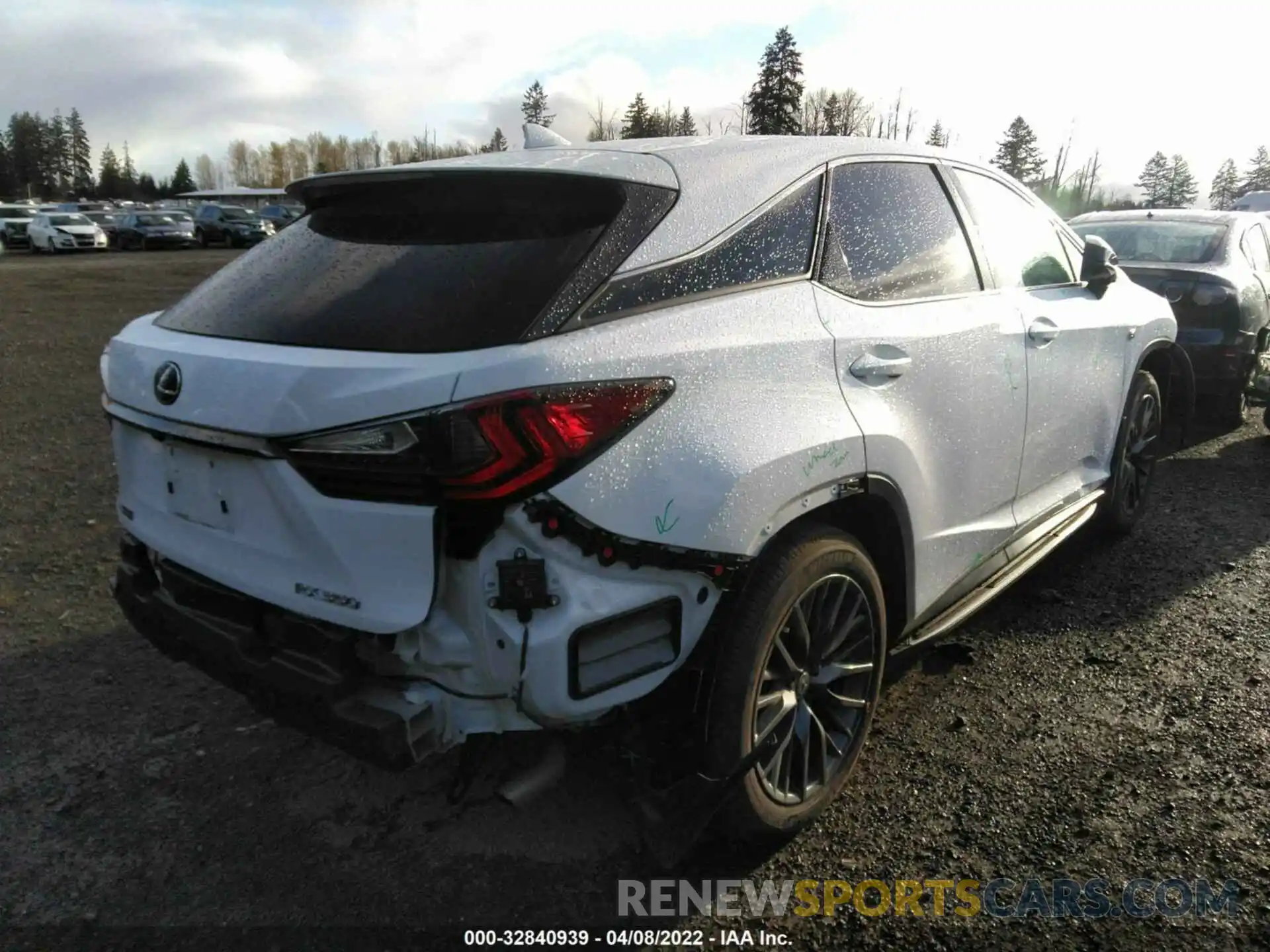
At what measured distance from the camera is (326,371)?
214 cm

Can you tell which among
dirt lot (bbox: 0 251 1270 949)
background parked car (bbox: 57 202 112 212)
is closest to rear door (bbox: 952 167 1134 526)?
dirt lot (bbox: 0 251 1270 949)

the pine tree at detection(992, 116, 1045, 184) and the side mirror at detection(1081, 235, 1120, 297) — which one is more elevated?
the pine tree at detection(992, 116, 1045, 184)

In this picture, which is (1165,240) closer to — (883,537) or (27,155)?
(883,537)

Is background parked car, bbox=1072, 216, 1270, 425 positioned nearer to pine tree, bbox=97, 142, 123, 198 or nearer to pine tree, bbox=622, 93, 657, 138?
pine tree, bbox=622, 93, 657, 138

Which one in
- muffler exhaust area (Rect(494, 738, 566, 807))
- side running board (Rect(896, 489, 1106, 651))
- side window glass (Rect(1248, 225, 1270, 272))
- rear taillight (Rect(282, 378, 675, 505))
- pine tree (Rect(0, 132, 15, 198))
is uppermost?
pine tree (Rect(0, 132, 15, 198))

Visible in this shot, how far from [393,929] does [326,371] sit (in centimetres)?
138

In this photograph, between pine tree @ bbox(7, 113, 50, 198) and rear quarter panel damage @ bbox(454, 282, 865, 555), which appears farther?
pine tree @ bbox(7, 113, 50, 198)

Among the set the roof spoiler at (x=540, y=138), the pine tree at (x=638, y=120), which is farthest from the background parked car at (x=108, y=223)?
the roof spoiler at (x=540, y=138)

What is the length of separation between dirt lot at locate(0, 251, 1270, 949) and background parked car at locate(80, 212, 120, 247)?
4075cm

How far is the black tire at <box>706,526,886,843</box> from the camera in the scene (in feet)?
7.83

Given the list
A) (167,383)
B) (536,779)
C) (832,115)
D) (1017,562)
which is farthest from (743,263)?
(832,115)

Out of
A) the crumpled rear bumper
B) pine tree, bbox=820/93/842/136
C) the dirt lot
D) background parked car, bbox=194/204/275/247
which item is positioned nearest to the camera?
the crumpled rear bumper

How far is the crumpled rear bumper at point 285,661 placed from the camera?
2.18 meters

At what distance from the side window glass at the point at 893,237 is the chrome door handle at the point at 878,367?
0.21 meters
